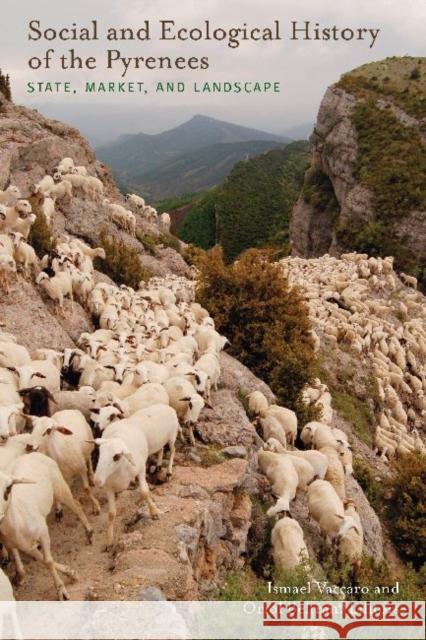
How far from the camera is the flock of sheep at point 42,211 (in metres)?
13.1

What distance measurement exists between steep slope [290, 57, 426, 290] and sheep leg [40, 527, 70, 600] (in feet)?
151

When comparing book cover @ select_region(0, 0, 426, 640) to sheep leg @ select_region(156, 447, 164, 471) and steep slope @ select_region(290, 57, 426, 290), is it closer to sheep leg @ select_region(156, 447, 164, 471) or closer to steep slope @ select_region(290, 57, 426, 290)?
sheep leg @ select_region(156, 447, 164, 471)

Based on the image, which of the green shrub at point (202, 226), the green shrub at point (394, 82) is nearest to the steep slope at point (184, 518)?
the green shrub at point (394, 82)

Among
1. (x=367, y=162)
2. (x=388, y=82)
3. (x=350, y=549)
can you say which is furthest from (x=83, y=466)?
(x=388, y=82)

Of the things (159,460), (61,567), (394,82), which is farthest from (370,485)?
(394,82)

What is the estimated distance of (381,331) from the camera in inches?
912

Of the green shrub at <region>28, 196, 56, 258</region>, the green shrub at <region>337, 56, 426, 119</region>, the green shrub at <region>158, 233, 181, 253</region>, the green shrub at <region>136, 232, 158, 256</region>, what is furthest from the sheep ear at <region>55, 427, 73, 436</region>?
the green shrub at <region>337, 56, 426, 119</region>

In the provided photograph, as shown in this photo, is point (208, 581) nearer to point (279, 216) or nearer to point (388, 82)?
point (388, 82)

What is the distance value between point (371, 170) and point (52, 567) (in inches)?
2223

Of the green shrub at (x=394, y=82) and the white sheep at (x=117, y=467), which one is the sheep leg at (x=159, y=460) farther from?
the green shrub at (x=394, y=82)

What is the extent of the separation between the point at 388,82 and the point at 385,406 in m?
56.7

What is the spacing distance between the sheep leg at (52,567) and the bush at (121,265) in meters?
14.1

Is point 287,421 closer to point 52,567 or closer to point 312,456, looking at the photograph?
point 312,456

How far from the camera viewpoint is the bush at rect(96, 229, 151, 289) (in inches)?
770
